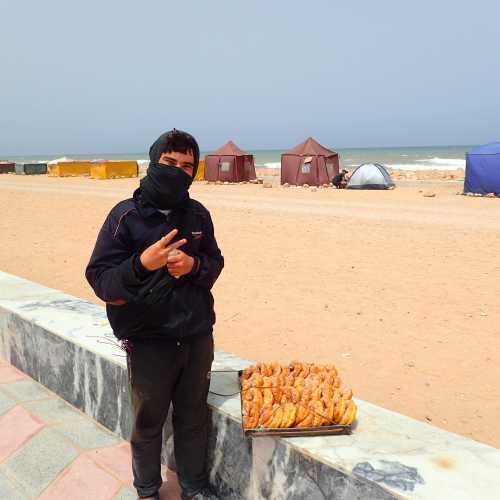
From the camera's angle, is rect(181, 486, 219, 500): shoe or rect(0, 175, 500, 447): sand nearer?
rect(181, 486, 219, 500): shoe

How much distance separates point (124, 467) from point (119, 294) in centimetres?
116

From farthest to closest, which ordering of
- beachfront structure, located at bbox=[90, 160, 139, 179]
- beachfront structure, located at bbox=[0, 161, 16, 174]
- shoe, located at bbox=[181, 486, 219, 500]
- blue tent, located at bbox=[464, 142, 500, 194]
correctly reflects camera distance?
1. beachfront structure, located at bbox=[0, 161, 16, 174]
2. beachfront structure, located at bbox=[90, 160, 139, 179]
3. blue tent, located at bbox=[464, 142, 500, 194]
4. shoe, located at bbox=[181, 486, 219, 500]

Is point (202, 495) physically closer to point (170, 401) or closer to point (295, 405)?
point (170, 401)

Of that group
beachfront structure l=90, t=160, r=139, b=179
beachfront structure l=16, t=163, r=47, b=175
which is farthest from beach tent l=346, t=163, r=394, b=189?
beachfront structure l=16, t=163, r=47, b=175

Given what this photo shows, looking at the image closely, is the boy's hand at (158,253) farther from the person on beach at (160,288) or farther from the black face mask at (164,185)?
the black face mask at (164,185)

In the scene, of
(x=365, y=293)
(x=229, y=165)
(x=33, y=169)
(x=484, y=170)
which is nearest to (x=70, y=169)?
(x=33, y=169)

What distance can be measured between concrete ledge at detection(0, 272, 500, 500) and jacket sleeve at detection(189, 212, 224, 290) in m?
0.59

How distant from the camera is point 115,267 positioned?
2119 millimetres

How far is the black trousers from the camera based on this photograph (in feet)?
7.23

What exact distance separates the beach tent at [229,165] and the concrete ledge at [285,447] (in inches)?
1003

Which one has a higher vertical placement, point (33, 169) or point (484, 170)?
point (484, 170)

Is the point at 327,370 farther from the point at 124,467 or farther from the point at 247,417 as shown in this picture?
the point at 124,467

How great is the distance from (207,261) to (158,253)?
303mm

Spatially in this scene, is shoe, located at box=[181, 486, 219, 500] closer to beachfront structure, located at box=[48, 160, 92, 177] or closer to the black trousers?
the black trousers
